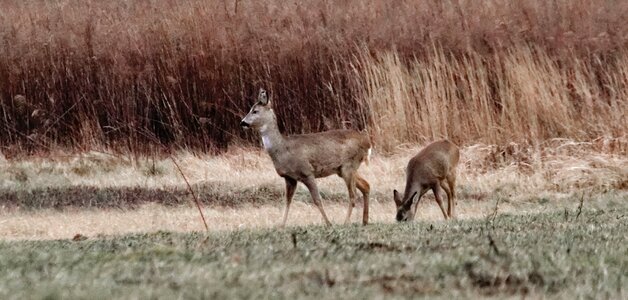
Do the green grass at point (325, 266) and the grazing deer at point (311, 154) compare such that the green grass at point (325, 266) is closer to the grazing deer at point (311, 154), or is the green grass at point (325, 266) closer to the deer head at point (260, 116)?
the grazing deer at point (311, 154)

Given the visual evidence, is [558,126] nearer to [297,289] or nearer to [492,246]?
[492,246]

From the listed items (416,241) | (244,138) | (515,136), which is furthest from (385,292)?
(244,138)

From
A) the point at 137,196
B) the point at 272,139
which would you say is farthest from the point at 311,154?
the point at 137,196

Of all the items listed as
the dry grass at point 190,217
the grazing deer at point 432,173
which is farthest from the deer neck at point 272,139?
the grazing deer at point 432,173

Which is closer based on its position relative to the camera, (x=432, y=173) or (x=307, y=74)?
(x=432, y=173)

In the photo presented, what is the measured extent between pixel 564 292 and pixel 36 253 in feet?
8.42

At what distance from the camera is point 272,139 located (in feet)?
37.5

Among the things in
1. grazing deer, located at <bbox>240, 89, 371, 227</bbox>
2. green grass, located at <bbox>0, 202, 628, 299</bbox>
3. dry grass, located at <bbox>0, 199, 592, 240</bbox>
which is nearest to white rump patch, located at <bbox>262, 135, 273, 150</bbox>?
grazing deer, located at <bbox>240, 89, 371, 227</bbox>

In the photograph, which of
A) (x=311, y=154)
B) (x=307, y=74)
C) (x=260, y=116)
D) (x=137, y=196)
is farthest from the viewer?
(x=307, y=74)

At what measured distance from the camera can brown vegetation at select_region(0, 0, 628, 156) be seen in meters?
16.1

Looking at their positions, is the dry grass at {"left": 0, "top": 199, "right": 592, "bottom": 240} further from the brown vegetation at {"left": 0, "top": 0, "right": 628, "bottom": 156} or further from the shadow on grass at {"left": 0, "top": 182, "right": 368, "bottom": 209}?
the brown vegetation at {"left": 0, "top": 0, "right": 628, "bottom": 156}

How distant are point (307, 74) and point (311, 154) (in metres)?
5.97

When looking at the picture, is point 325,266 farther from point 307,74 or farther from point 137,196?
point 307,74

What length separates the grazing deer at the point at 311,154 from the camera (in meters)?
11.2
